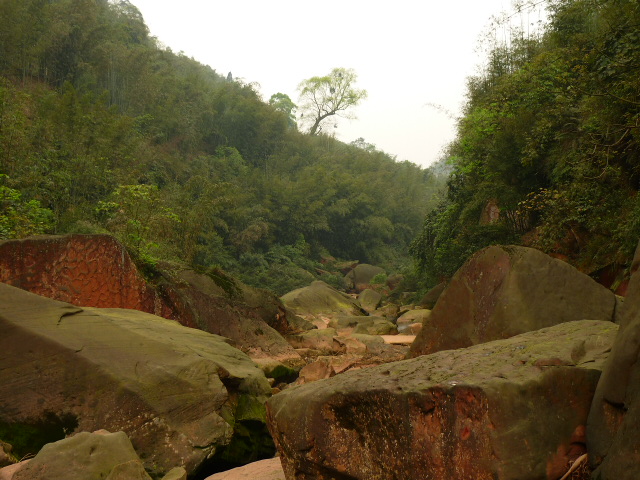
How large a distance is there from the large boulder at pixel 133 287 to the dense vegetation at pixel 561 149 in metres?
4.67

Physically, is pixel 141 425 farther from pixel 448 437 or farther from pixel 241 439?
pixel 448 437

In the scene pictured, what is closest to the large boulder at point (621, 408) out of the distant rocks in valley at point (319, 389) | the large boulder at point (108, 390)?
the distant rocks in valley at point (319, 389)

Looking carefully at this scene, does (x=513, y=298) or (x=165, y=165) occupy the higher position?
(x=165, y=165)

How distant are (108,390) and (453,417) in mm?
2819

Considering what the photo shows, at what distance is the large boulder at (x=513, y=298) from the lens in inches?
216

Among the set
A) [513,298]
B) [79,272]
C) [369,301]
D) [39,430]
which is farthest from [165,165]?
[39,430]

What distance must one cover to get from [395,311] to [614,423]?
15.5 m

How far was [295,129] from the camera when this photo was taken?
143ft

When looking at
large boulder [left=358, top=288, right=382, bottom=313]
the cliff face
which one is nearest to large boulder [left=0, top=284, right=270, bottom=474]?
the cliff face

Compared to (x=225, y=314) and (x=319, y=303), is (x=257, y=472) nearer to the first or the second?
(x=225, y=314)

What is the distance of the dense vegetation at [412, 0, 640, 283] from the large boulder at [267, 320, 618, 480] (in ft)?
15.1

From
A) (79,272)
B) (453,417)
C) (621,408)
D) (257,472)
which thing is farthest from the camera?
(79,272)

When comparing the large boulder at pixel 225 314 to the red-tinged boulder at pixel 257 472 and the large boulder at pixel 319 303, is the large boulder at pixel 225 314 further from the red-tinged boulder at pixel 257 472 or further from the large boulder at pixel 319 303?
the large boulder at pixel 319 303

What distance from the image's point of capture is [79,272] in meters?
7.95
